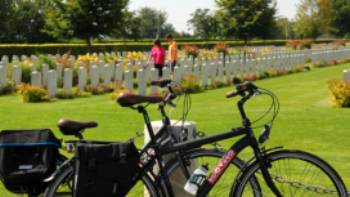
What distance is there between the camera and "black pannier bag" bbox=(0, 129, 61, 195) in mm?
4270

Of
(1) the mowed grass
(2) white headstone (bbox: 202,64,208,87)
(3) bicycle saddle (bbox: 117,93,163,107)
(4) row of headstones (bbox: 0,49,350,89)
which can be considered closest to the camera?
(3) bicycle saddle (bbox: 117,93,163,107)

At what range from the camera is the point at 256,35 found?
4484 cm

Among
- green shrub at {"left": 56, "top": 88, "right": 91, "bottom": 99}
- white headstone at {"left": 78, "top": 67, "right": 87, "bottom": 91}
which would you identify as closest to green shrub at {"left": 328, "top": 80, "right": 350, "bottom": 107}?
green shrub at {"left": 56, "top": 88, "right": 91, "bottom": 99}

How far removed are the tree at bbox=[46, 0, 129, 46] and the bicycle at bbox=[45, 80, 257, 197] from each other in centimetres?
3153

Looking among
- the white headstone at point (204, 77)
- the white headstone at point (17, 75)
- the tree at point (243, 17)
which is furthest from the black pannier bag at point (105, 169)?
the tree at point (243, 17)

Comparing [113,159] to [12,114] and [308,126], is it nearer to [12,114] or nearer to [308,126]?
[308,126]

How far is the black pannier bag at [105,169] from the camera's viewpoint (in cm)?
392

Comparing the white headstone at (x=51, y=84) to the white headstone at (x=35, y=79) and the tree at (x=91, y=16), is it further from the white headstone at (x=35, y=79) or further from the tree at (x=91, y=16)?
the tree at (x=91, y=16)

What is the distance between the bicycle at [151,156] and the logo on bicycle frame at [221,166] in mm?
73

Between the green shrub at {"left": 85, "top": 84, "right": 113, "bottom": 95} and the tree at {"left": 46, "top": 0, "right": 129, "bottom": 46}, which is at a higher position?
the tree at {"left": 46, "top": 0, "right": 129, "bottom": 46}

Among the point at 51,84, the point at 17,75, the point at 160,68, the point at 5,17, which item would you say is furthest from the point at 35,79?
the point at 5,17

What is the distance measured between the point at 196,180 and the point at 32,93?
10.7 m

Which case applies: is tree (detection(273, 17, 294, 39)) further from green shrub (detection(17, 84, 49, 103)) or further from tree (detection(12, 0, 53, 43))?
green shrub (detection(17, 84, 49, 103))

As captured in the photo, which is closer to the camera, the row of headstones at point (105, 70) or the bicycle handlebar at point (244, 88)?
the bicycle handlebar at point (244, 88)
